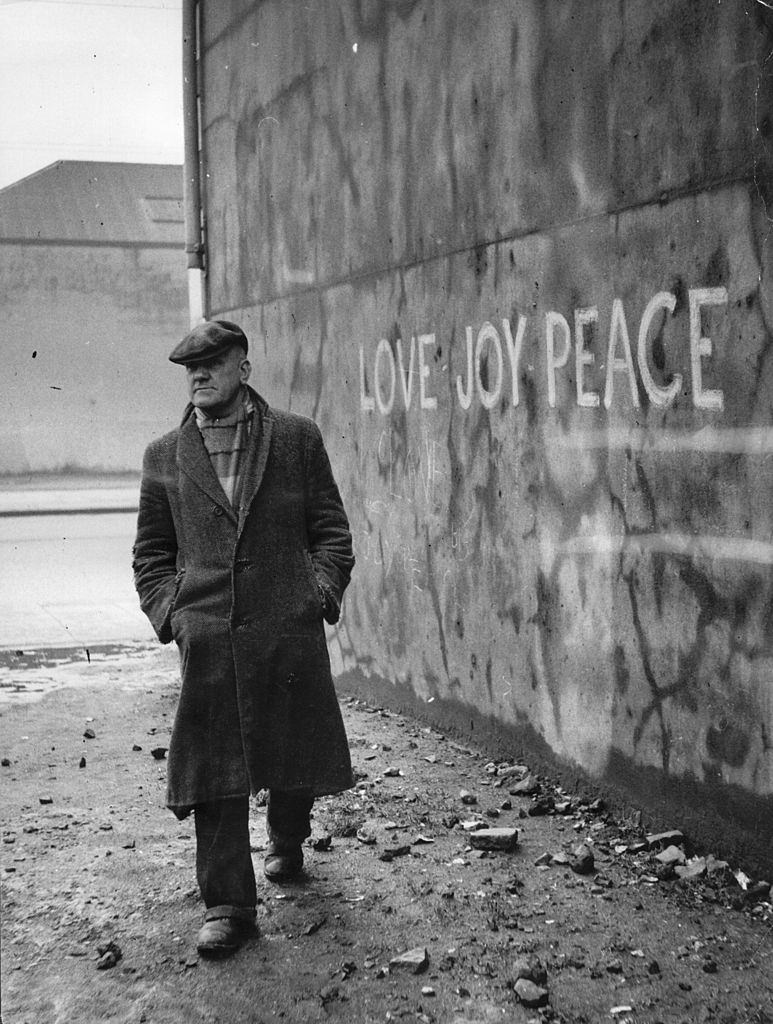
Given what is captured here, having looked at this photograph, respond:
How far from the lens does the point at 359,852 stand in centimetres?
468

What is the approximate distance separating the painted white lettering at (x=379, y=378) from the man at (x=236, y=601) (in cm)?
241

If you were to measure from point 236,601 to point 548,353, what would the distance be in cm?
191

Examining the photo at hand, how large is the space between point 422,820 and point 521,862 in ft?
2.02

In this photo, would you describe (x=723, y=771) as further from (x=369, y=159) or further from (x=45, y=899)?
(x=369, y=159)

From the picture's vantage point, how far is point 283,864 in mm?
4344

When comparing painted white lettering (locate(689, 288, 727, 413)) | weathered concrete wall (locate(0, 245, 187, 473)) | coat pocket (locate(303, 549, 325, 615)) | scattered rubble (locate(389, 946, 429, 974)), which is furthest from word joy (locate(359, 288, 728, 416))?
weathered concrete wall (locate(0, 245, 187, 473))

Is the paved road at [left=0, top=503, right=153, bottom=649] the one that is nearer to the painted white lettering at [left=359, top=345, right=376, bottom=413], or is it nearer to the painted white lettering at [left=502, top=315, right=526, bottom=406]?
the painted white lettering at [left=359, top=345, right=376, bottom=413]

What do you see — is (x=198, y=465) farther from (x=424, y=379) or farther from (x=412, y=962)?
(x=424, y=379)

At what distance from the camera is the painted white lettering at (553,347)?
4984mm

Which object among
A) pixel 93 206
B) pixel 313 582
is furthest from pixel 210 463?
pixel 93 206

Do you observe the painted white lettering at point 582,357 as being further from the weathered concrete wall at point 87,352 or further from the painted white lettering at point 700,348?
the weathered concrete wall at point 87,352

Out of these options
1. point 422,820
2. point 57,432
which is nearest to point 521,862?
point 422,820

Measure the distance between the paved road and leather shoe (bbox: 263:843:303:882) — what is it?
5069 mm

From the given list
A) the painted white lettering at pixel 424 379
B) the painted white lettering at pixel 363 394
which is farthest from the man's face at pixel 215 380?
the painted white lettering at pixel 363 394
